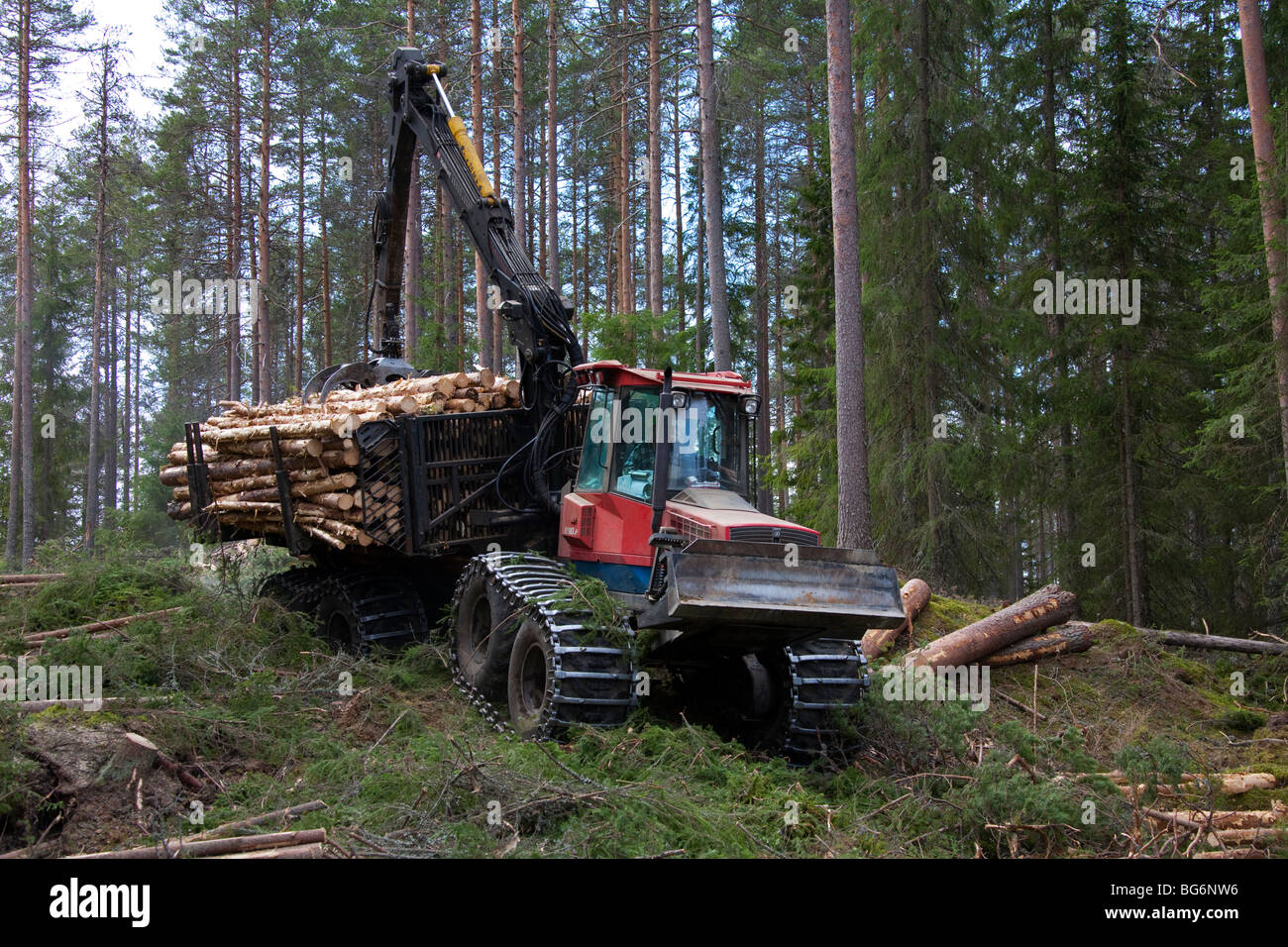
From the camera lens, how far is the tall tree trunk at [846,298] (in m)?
11.6

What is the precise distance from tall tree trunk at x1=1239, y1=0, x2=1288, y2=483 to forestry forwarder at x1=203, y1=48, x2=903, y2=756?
700 centimetres

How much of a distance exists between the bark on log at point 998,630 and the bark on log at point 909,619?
0.36 metres

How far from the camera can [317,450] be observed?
9.22m

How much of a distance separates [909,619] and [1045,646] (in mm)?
1510

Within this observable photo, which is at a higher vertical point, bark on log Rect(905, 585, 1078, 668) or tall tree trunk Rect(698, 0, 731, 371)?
tall tree trunk Rect(698, 0, 731, 371)

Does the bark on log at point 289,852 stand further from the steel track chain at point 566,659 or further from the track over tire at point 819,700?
the track over tire at point 819,700

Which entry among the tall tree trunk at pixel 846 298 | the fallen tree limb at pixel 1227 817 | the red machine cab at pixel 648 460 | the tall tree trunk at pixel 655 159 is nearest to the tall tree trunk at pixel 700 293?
the tall tree trunk at pixel 655 159

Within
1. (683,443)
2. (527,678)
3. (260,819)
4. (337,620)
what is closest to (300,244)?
(337,620)

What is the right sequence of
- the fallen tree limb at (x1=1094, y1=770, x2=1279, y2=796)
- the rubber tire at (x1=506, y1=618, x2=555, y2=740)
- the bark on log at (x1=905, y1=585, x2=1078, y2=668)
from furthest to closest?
the bark on log at (x1=905, y1=585, x2=1078, y2=668) < the rubber tire at (x1=506, y1=618, x2=555, y2=740) < the fallen tree limb at (x1=1094, y1=770, x2=1279, y2=796)

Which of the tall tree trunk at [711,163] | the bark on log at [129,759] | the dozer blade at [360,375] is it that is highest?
the tall tree trunk at [711,163]

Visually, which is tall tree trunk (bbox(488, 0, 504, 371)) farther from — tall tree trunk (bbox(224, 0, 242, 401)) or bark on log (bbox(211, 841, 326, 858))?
bark on log (bbox(211, 841, 326, 858))

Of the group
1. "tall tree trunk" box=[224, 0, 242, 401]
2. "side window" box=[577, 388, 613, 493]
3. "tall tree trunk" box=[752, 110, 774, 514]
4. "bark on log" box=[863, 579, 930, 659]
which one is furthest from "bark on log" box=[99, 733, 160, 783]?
"tall tree trunk" box=[752, 110, 774, 514]

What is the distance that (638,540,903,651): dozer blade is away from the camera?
6375mm
